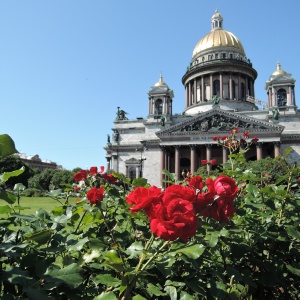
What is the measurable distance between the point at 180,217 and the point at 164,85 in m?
47.4

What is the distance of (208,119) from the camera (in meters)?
41.5

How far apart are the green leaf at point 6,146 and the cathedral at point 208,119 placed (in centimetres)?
3657

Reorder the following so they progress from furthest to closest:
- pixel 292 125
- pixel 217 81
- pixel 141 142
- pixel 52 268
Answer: pixel 217 81 → pixel 141 142 → pixel 292 125 → pixel 52 268

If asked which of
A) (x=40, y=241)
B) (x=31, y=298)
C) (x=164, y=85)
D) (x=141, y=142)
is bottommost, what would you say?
(x=31, y=298)

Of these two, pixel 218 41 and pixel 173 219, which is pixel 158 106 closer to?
pixel 218 41

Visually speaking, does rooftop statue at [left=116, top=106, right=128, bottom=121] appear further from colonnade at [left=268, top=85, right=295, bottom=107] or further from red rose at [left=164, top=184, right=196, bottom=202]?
red rose at [left=164, top=184, right=196, bottom=202]

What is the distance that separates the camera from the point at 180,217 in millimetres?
1573

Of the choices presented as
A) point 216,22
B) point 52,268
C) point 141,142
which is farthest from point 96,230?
point 216,22

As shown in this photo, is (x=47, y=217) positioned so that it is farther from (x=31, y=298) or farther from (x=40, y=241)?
(x=31, y=298)

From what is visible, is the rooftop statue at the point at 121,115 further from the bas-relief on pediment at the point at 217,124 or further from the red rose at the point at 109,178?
the red rose at the point at 109,178

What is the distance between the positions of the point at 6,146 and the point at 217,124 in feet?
134

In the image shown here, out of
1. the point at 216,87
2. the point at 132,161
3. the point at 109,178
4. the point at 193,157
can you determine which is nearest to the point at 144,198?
the point at 109,178

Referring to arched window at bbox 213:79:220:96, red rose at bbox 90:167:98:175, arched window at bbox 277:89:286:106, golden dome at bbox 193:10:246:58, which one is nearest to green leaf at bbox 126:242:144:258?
red rose at bbox 90:167:98:175

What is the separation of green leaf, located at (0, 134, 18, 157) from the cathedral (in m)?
36.6
